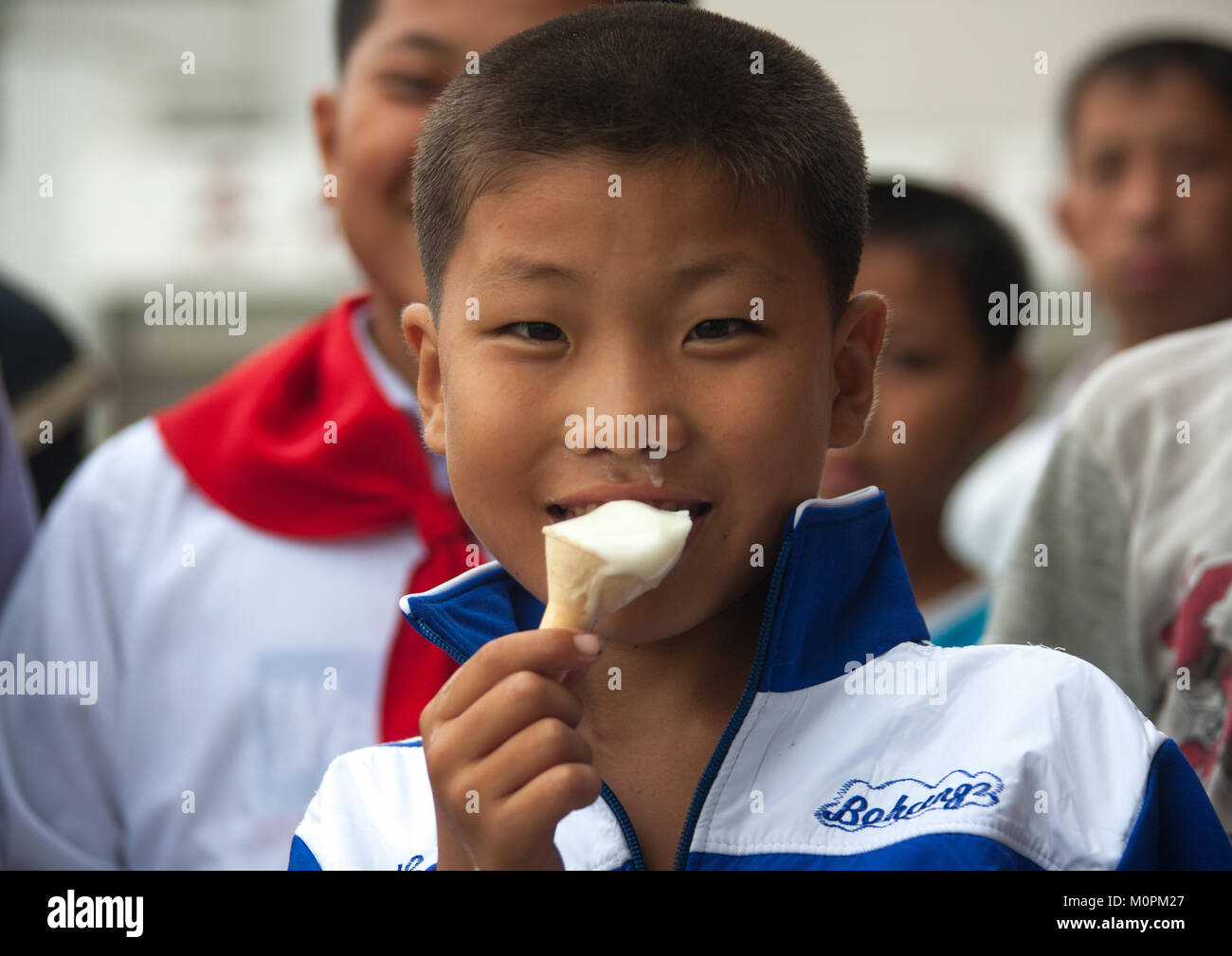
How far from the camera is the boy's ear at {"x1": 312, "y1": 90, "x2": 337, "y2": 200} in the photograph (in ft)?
6.06

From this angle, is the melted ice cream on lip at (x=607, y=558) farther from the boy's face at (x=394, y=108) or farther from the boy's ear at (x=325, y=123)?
the boy's ear at (x=325, y=123)

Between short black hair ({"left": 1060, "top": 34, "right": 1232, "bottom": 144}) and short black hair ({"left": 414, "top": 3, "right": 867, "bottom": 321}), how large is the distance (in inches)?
55.8

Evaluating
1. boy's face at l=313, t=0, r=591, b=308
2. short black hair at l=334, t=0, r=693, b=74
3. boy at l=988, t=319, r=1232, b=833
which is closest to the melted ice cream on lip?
boy at l=988, t=319, r=1232, b=833

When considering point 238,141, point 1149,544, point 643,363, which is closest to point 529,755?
point 643,363

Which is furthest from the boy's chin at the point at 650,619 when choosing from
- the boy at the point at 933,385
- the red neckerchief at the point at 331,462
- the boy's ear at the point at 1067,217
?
the boy's ear at the point at 1067,217

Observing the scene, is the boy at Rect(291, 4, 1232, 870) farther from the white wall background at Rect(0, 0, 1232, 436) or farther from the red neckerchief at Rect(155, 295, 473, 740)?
the white wall background at Rect(0, 0, 1232, 436)

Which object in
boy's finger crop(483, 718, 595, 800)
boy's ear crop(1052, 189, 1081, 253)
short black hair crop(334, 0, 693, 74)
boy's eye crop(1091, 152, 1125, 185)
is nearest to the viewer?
boy's finger crop(483, 718, 595, 800)

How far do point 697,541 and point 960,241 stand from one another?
1723mm

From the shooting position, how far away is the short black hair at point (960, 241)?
8.07 ft

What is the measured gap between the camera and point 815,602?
1.03 metres

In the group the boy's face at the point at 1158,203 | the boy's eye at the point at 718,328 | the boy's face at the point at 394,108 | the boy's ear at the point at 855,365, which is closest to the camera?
the boy's eye at the point at 718,328

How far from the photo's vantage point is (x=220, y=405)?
1.86 metres

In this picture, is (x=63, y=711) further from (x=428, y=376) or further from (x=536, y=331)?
(x=536, y=331)

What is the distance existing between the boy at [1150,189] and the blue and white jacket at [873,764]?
3.40 feet
